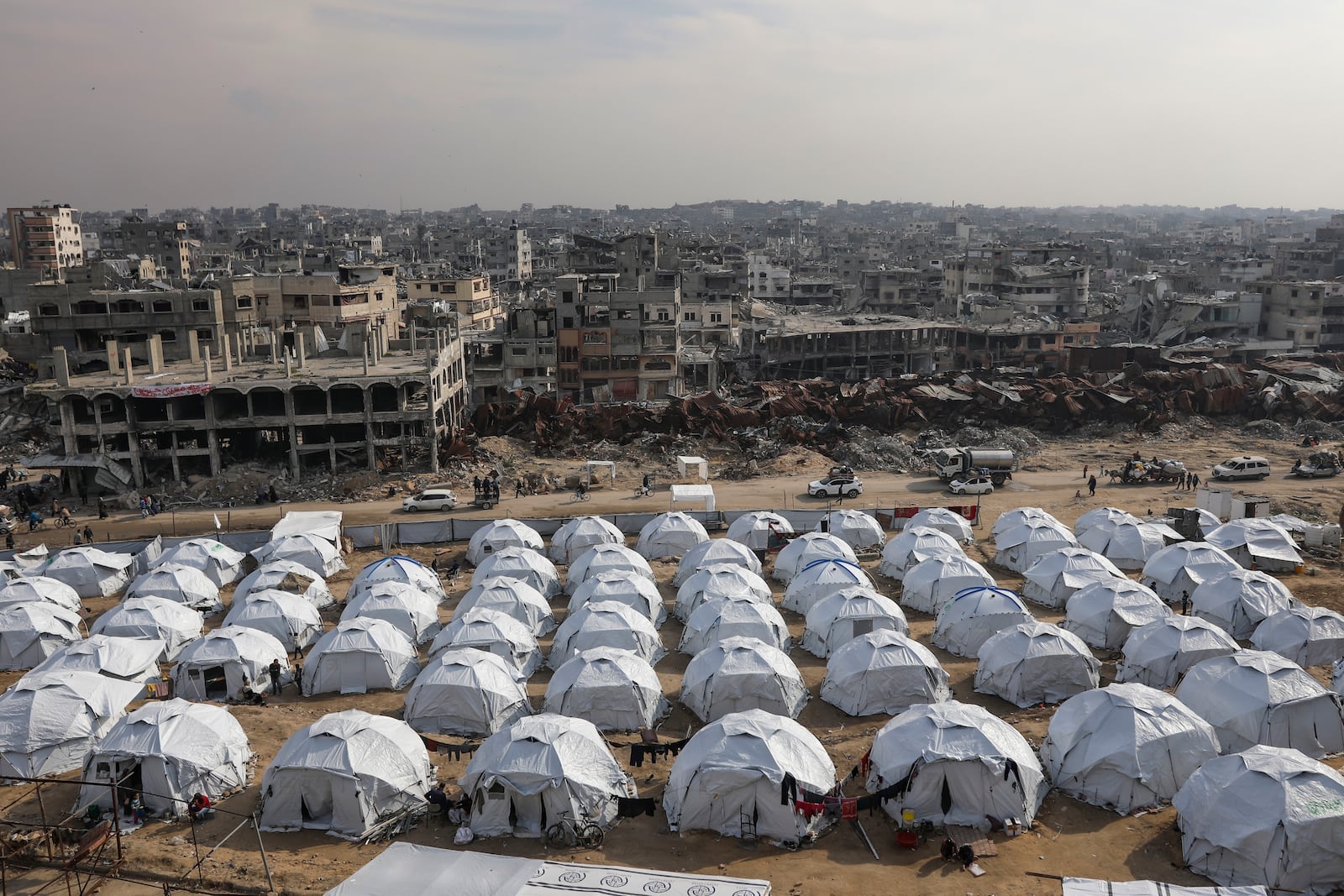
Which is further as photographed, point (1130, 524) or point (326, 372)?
point (326, 372)

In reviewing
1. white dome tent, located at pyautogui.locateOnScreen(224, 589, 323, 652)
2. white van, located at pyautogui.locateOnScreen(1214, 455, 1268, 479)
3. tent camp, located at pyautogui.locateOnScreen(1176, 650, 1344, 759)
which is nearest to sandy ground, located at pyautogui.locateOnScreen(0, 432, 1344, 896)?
white dome tent, located at pyautogui.locateOnScreen(224, 589, 323, 652)

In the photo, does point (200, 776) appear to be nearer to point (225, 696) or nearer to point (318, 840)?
point (318, 840)

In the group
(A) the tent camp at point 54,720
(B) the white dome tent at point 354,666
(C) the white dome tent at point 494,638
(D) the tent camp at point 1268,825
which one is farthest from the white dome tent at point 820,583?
(A) the tent camp at point 54,720

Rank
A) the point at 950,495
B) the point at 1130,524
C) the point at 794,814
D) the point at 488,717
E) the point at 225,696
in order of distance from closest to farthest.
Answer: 1. the point at 794,814
2. the point at 488,717
3. the point at 225,696
4. the point at 1130,524
5. the point at 950,495

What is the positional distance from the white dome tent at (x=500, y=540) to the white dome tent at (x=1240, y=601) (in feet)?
57.5

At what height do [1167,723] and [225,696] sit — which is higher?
[1167,723]

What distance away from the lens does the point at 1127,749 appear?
52.2 ft

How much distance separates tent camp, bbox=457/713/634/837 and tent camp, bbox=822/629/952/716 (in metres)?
5.49

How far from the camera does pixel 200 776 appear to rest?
16.4 m

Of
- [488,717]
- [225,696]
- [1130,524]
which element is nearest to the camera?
[488,717]

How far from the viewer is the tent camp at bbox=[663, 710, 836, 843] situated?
1515 centimetres

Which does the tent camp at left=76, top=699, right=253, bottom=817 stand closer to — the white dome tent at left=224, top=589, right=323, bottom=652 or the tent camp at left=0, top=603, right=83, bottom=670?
the white dome tent at left=224, top=589, right=323, bottom=652

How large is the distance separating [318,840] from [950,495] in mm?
26845

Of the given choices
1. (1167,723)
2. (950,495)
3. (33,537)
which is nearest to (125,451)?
(33,537)
